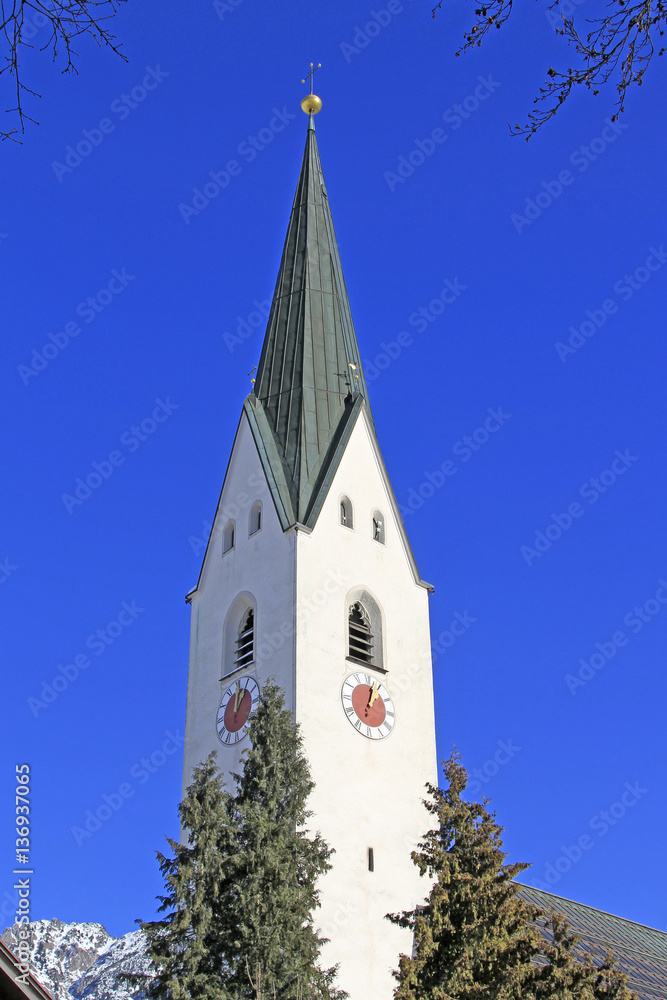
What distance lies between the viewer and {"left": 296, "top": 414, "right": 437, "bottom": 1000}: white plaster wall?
26250 millimetres

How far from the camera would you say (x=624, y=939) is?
114 feet

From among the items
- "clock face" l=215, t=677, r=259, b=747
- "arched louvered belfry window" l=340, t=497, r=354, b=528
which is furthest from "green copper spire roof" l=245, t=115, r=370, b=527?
"clock face" l=215, t=677, r=259, b=747

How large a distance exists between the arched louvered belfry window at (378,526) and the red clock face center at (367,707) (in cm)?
454

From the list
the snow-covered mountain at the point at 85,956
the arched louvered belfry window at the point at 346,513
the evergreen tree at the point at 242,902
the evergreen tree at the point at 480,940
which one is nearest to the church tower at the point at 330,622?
the arched louvered belfry window at the point at 346,513

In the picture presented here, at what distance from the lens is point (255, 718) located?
68.6 ft

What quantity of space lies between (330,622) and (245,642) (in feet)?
7.71

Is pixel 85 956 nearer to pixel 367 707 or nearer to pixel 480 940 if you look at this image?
pixel 367 707

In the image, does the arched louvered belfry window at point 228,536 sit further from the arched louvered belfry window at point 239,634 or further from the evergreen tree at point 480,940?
the evergreen tree at point 480,940

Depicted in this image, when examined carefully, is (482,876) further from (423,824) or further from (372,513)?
(372,513)

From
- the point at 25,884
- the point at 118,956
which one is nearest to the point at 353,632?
the point at 25,884

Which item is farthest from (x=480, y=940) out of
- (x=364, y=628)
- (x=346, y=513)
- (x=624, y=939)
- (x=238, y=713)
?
(x=624, y=939)

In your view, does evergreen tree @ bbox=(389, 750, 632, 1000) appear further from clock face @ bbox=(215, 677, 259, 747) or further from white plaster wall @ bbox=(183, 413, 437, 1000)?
clock face @ bbox=(215, 677, 259, 747)

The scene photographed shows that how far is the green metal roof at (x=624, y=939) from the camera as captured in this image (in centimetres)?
3006

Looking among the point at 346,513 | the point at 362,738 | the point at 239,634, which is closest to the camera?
the point at 362,738
